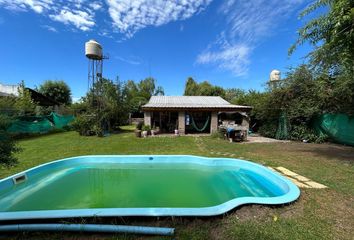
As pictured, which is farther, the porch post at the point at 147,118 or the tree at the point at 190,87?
the tree at the point at 190,87

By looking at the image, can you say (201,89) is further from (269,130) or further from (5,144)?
(5,144)

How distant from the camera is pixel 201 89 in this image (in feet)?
112

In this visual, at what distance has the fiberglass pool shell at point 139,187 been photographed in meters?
3.37

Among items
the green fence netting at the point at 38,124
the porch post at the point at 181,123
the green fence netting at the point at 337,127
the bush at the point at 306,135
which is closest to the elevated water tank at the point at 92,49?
the green fence netting at the point at 38,124

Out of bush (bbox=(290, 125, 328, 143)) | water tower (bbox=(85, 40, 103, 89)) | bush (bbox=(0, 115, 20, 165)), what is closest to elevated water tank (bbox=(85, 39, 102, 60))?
water tower (bbox=(85, 40, 103, 89))

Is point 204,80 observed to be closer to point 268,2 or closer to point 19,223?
point 268,2

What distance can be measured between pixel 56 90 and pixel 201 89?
22.0 meters

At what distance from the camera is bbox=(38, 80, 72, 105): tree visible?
28.9 m

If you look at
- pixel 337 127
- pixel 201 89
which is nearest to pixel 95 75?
pixel 337 127

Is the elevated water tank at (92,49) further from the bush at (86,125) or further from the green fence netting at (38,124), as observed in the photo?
the green fence netting at (38,124)

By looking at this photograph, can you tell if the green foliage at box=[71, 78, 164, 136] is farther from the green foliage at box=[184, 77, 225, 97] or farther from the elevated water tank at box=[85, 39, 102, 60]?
the green foliage at box=[184, 77, 225, 97]

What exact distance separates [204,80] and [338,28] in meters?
33.0

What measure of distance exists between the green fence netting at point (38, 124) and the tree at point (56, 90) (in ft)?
44.3

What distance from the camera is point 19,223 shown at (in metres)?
3.06
